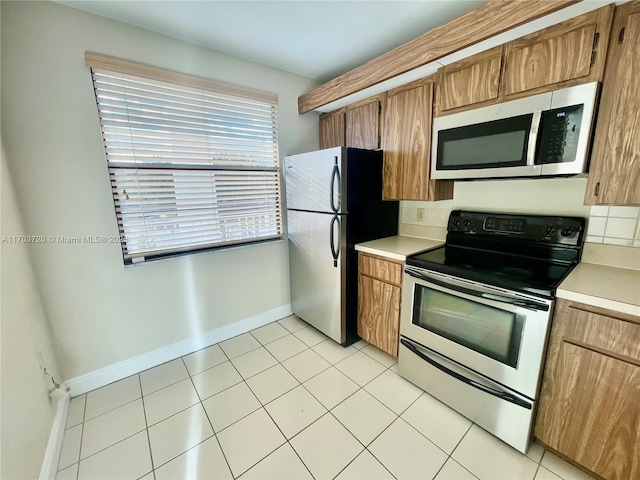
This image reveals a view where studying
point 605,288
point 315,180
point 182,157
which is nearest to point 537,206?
point 605,288

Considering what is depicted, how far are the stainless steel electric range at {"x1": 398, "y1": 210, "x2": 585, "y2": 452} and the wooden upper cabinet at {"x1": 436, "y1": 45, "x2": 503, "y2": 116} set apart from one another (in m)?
0.77

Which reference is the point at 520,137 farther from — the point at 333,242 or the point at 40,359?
the point at 40,359

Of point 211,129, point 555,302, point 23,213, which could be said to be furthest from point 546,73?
point 23,213

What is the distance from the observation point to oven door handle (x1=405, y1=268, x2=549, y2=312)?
3.96 feet

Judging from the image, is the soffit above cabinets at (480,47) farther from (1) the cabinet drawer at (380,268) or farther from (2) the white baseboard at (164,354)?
(2) the white baseboard at (164,354)

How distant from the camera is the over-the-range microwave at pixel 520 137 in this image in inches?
48.8

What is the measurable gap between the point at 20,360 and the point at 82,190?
3.32 feet

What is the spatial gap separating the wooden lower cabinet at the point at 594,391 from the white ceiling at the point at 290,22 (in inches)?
72.0

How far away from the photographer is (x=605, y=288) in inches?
45.6

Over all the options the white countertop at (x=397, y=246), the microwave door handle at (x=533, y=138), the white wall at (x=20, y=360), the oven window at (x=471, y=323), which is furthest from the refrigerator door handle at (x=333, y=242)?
the white wall at (x=20, y=360)

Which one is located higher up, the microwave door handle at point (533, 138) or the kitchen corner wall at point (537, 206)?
the microwave door handle at point (533, 138)

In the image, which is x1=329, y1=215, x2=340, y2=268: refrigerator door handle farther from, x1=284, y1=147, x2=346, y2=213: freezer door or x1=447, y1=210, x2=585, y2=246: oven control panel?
x1=447, y1=210, x2=585, y2=246: oven control panel

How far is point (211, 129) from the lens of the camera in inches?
82.8

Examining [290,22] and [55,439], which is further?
[290,22]
